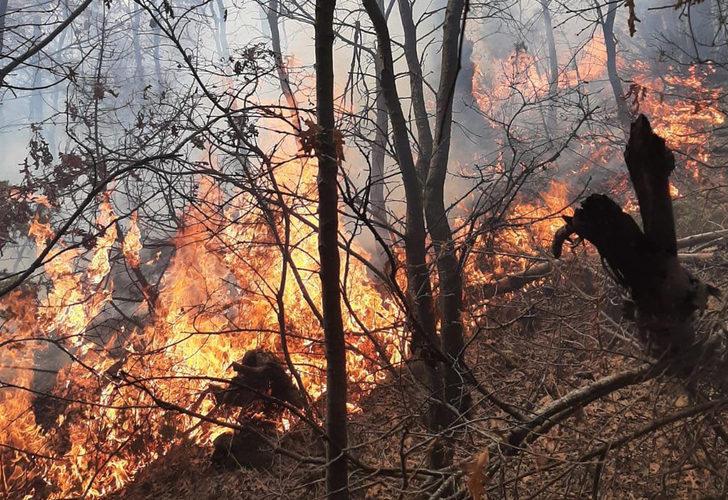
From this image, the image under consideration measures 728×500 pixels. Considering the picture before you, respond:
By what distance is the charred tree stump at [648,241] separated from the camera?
1752 mm

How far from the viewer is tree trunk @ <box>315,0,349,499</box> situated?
7.98 ft

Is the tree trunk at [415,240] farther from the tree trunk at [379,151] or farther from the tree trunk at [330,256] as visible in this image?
the tree trunk at [330,256]

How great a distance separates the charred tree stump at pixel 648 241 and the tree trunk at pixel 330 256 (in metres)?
1.23

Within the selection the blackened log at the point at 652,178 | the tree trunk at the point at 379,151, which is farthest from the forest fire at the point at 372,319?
the tree trunk at the point at 379,151

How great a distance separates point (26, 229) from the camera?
8.98m

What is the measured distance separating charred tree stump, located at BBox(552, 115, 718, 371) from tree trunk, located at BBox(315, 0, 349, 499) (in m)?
1.23

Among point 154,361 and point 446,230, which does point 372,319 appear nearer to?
point 446,230

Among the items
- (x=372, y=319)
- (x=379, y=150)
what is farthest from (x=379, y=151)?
(x=372, y=319)

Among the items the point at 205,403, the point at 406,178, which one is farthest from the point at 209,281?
the point at 406,178

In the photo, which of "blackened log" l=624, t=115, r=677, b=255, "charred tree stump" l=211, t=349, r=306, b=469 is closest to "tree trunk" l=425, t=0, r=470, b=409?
"blackened log" l=624, t=115, r=677, b=255

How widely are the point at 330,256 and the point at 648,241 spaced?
61.8 inches

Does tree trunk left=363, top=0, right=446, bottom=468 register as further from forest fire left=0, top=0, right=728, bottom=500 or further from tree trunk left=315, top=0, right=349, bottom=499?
tree trunk left=315, top=0, right=349, bottom=499

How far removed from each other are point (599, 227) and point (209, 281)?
8222mm

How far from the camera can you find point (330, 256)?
253cm
